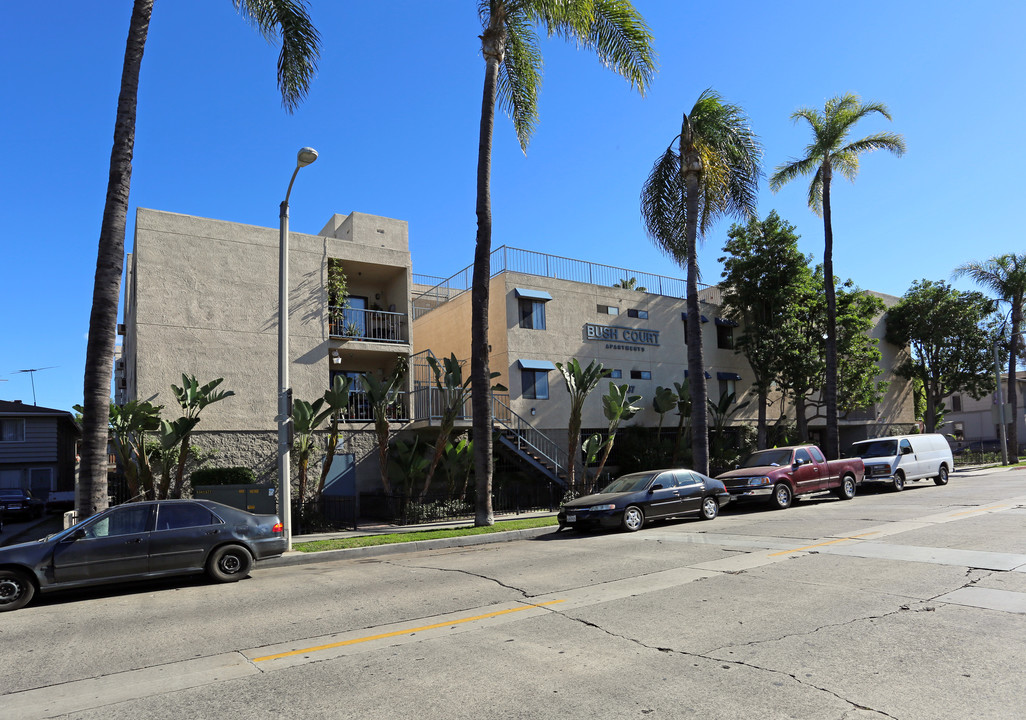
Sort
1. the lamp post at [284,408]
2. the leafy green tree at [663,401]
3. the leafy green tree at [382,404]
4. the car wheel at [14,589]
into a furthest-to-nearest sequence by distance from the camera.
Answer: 1. the leafy green tree at [663,401]
2. the leafy green tree at [382,404]
3. the lamp post at [284,408]
4. the car wheel at [14,589]

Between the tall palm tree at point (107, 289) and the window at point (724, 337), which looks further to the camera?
the window at point (724, 337)

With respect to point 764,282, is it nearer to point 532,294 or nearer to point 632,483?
point 532,294

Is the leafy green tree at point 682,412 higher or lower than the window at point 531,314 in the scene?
lower

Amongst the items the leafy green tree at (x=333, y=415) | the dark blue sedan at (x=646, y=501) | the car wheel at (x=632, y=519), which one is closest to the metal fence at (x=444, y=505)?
the leafy green tree at (x=333, y=415)

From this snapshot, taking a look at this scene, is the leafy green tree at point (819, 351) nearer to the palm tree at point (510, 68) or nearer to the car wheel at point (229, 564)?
the palm tree at point (510, 68)

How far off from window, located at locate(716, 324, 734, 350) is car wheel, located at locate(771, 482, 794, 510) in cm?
1375

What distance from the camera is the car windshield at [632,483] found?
1551 centimetres

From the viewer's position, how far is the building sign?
26.8m

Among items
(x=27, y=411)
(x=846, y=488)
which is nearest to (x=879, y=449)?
(x=846, y=488)

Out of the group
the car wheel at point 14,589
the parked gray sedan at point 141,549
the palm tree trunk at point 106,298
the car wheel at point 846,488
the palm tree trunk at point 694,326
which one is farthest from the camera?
the palm tree trunk at point 694,326

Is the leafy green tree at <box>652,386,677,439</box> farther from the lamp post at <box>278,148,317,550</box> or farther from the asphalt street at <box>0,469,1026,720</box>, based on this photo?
the lamp post at <box>278,148,317,550</box>

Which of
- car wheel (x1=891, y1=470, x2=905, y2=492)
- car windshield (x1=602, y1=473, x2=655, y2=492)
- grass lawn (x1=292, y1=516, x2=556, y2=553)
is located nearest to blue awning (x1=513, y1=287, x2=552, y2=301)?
grass lawn (x1=292, y1=516, x2=556, y2=553)

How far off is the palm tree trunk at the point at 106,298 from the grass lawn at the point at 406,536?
3.82m

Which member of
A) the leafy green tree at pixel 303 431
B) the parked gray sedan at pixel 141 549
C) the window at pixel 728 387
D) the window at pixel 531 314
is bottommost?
the parked gray sedan at pixel 141 549
